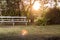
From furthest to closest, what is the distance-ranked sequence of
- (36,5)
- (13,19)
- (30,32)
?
(36,5), (13,19), (30,32)

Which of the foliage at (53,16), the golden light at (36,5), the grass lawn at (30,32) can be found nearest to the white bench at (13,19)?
the foliage at (53,16)

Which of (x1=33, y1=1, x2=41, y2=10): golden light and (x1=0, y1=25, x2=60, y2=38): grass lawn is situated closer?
(x1=0, y1=25, x2=60, y2=38): grass lawn

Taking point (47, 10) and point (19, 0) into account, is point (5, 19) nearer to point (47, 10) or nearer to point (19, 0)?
point (19, 0)

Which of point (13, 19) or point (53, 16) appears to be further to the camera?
point (53, 16)

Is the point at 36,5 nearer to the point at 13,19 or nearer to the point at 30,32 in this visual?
the point at 13,19

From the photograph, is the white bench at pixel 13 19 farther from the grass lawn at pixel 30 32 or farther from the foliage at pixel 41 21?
the grass lawn at pixel 30 32

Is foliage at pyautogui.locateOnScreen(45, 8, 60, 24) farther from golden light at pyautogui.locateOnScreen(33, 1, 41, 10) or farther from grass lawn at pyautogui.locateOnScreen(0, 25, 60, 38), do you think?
grass lawn at pyautogui.locateOnScreen(0, 25, 60, 38)

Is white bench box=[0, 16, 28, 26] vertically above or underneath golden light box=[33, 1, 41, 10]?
underneath

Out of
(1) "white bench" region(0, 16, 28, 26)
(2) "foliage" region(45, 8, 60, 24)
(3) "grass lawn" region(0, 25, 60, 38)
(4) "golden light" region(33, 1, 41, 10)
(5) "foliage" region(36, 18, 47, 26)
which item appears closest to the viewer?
(3) "grass lawn" region(0, 25, 60, 38)

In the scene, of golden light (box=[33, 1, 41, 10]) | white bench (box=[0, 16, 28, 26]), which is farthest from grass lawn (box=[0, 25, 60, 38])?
golden light (box=[33, 1, 41, 10])

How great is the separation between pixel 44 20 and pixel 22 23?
2653mm

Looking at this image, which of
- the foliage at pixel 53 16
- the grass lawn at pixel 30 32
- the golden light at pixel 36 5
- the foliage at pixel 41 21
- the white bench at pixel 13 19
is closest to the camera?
the grass lawn at pixel 30 32

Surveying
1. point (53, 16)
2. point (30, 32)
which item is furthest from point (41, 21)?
point (30, 32)

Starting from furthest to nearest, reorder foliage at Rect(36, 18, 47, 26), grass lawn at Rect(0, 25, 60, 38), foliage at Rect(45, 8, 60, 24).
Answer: foliage at Rect(45, 8, 60, 24) → foliage at Rect(36, 18, 47, 26) → grass lawn at Rect(0, 25, 60, 38)
